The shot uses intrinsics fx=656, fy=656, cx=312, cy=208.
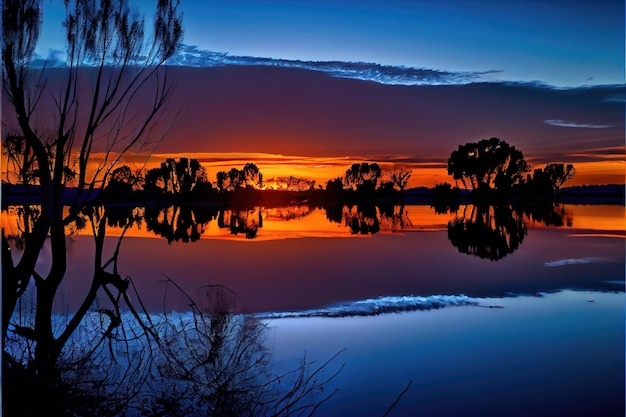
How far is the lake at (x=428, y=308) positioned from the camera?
15.6ft

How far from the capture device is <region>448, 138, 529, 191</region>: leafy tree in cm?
3606

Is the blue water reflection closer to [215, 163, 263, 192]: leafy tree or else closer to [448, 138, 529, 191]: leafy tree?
[448, 138, 529, 191]: leafy tree

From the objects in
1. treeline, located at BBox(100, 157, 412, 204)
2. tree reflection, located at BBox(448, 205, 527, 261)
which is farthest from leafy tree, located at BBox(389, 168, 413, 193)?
tree reflection, located at BBox(448, 205, 527, 261)

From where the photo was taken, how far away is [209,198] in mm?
44969

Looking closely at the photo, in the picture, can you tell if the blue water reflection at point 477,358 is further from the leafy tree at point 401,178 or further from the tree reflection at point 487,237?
the leafy tree at point 401,178

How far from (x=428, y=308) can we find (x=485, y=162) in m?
30.7

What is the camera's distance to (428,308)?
726 cm

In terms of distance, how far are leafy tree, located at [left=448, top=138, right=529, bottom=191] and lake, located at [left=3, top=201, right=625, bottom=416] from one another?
70.4 ft

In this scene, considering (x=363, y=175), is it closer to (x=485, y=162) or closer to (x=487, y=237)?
(x=485, y=162)

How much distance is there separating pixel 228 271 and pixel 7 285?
19.8ft

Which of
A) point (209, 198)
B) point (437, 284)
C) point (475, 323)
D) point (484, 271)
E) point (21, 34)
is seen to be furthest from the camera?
point (209, 198)

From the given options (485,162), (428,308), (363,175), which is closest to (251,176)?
(363,175)

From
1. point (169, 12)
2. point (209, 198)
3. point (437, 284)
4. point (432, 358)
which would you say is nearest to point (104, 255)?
point (437, 284)

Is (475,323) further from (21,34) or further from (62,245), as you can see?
(21,34)
